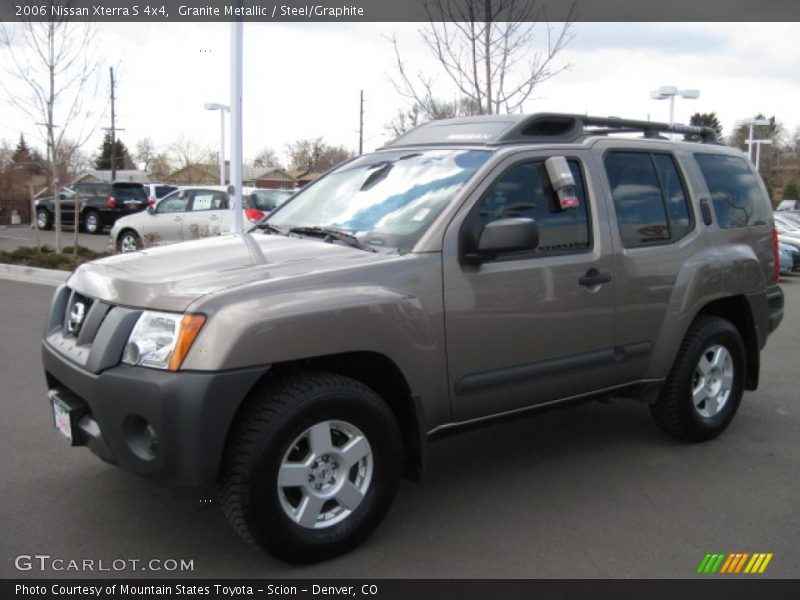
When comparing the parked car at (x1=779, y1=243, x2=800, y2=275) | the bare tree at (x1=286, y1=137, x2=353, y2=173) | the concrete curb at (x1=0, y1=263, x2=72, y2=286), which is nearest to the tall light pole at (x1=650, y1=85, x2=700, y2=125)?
the parked car at (x1=779, y1=243, x2=800, y2=275)

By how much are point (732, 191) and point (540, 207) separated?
1.96 meters

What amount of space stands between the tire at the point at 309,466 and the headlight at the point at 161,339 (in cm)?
38

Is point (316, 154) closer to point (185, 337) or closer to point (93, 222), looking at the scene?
point (93, 222)

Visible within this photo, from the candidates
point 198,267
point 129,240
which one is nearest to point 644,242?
point 198,267

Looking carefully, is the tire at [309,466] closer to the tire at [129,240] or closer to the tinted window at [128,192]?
the tire at [129,240]

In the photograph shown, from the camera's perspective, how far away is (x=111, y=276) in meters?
3.37

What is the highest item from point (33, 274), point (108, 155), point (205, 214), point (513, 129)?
point (108, 155)

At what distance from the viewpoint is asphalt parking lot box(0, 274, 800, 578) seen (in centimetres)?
329

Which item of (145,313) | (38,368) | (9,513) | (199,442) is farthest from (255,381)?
(38,368)

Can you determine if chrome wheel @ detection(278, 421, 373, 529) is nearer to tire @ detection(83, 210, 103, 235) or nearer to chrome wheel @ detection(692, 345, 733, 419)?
chrome wheel @ detection(692, 345, 733, 419)

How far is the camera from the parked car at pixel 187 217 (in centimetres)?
1395

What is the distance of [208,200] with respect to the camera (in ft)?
47.3

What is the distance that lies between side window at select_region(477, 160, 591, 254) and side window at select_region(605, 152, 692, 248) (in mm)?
→ 321

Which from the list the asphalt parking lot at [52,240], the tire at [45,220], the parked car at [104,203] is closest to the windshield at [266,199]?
the asphalt parking lot at [52,240]
